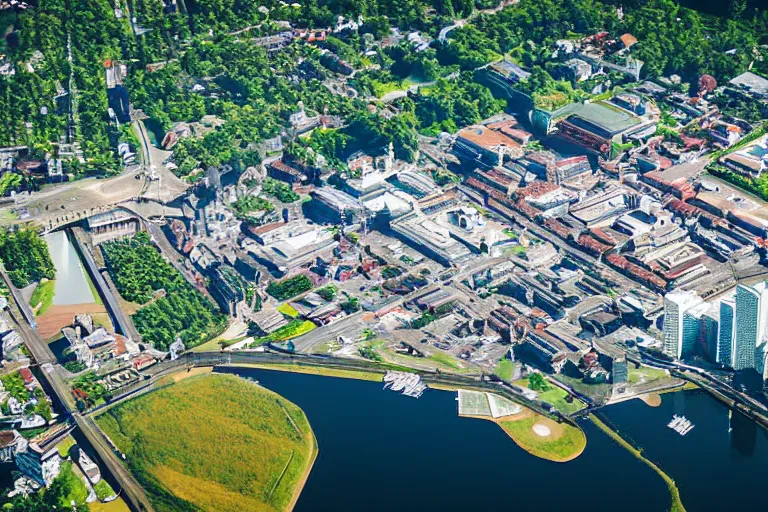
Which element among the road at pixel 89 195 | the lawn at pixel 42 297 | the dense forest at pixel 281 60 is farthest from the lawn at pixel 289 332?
the dense forest at pixel 281 60

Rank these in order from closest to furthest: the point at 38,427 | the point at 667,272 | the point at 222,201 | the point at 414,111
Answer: the point at 38,427, the point at 667,272, the point at 222,201, the point at 414,111

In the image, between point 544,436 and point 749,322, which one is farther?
point 749,322

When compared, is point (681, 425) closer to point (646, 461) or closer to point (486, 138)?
point (646, 461)

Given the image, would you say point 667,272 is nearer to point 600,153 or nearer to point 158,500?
point 600,153

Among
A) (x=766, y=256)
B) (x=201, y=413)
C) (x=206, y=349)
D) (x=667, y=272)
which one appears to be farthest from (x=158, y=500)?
(x=766, y=256)

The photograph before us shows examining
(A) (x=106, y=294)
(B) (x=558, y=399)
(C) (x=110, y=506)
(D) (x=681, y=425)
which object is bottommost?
(D) (x=681, y=425)

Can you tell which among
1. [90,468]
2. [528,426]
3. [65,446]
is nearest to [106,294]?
[65,446]

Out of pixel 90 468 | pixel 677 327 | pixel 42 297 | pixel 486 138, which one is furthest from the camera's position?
pixel 486 138
